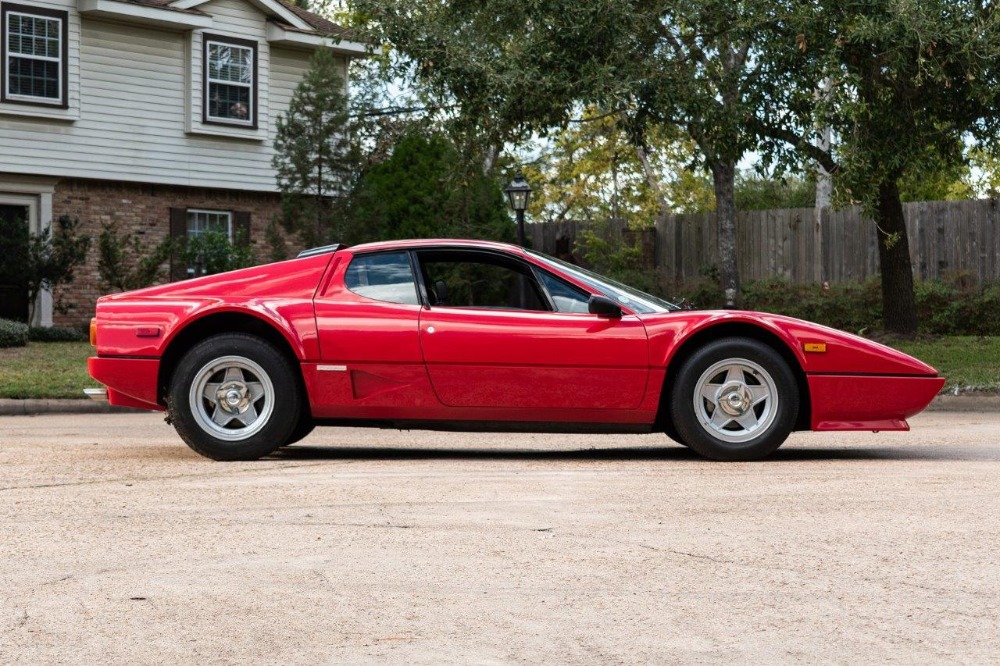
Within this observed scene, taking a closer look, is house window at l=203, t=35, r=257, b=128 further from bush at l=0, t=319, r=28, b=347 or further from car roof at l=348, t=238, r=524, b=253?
car roof at l=348, t=238, r=524, b=253

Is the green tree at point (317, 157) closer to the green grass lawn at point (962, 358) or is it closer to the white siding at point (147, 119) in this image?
the white siding at point (147, 119)

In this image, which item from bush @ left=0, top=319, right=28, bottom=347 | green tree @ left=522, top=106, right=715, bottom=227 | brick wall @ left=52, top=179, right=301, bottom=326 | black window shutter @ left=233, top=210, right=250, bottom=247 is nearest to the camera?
bush @ left=0, top=319, right=28, bottom=347

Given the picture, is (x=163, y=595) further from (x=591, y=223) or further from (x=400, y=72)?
(x=591, y=223)

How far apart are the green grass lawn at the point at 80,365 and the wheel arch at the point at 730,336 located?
6345mm

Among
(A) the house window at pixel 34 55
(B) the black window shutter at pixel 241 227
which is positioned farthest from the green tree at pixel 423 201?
(A) the house window at pixel 34 55

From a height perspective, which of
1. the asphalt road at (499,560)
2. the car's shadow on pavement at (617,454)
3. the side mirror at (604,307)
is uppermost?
the side mirror at (604,307)

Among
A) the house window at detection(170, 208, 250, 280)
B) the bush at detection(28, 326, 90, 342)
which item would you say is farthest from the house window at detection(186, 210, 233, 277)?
the bush at detection(28, 326, 90, 342)

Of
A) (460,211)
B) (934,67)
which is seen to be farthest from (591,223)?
(934,67)

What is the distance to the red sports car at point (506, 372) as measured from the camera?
862 cm

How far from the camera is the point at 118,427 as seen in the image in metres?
12.3

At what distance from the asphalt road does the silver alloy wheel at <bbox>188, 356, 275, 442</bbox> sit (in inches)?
11.7

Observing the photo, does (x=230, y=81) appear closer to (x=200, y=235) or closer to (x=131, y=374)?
(x=200, y=235)

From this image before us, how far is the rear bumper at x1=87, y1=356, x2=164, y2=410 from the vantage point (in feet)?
28.8

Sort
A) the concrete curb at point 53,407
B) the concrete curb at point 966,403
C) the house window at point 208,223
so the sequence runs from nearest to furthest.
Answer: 1. the concrete curb at point 53,407
2. the concrete curb at point 966,403
3. the house window at point 208,223
